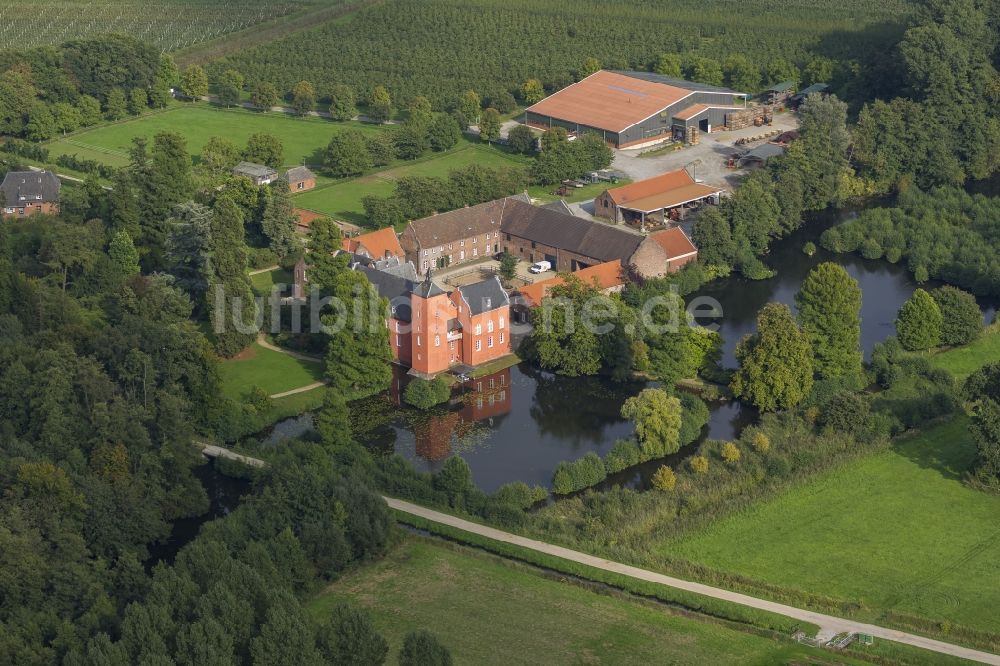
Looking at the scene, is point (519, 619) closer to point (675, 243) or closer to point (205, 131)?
point (675, 243)

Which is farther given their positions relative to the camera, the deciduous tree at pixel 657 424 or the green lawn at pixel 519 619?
the deciduous tree at pixel 657 424

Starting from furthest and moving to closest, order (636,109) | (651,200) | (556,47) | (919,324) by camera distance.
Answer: (556,47) → (636,109) → (651,200) → (919,324)

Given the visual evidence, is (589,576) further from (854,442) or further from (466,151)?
(466,151)

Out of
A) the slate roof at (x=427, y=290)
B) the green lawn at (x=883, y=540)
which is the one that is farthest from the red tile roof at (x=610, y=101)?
the green lawn at (x=883, y=540)

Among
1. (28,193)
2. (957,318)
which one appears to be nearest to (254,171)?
(28,193)

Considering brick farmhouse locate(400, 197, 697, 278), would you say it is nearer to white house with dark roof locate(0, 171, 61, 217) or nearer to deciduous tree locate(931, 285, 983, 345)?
deciduous tree locate(931, 285, 983, 345)

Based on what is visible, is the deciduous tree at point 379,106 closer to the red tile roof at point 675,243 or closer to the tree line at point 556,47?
the tree line at point 556,47
